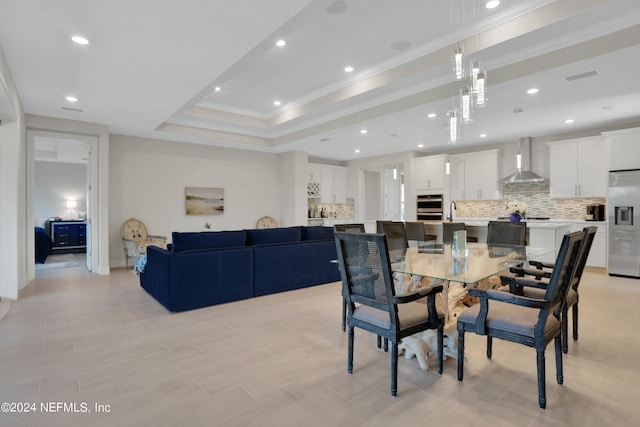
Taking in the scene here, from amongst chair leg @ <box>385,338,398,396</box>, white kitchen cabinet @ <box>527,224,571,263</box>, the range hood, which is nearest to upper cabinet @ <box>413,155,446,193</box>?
the range hood

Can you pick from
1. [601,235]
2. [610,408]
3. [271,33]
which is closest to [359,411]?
[610,408]

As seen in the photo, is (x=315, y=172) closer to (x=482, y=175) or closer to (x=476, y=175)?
(x=476, y=175)

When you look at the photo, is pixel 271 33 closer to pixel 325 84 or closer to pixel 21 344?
pixel 325 84

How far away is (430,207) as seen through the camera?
8.37 meters

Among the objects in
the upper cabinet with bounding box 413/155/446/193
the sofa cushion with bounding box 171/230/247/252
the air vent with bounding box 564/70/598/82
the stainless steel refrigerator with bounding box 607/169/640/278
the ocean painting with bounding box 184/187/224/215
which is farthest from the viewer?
the upper cabinet with bounding box 413/155/446/193

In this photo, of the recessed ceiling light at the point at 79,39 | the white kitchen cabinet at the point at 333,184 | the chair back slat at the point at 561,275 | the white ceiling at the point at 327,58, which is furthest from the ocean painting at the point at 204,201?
the chair back slat at the point at 561,275

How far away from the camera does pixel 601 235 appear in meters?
5.88

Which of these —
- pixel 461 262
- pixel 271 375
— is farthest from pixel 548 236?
pixel 271 375

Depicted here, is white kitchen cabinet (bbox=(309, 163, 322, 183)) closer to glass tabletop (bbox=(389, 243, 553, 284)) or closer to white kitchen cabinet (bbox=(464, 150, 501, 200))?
white kitchen cabinet (bbox=(464, 150, 501, 200))

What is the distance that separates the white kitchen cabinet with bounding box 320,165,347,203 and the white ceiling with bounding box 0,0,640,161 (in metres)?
3.56

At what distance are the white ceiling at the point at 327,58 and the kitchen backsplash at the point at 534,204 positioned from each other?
1.46 meters

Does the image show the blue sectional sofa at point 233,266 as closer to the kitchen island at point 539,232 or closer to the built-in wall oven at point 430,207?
the kitchen island at point 539,232

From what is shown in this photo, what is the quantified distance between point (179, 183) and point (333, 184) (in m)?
4.34

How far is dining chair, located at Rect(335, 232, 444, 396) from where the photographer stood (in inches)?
81.7
